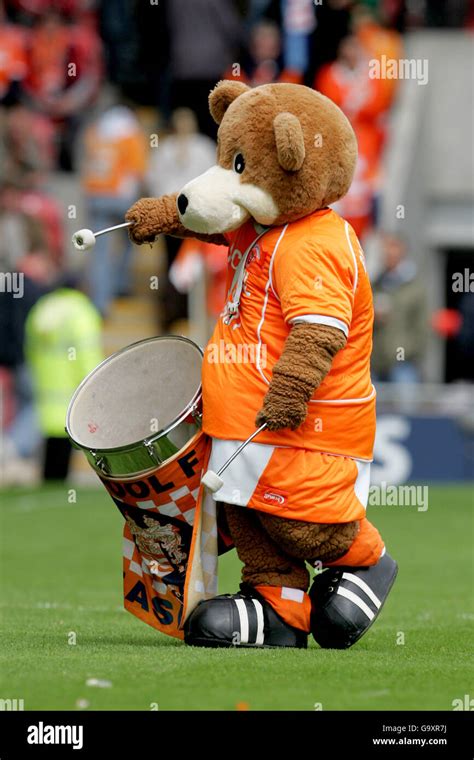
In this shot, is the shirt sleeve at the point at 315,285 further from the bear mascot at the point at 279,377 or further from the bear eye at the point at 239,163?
the bear eye at the point at 239,163

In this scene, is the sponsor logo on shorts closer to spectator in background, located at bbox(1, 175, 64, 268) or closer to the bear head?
the bear head

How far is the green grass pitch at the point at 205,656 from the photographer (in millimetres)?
5336

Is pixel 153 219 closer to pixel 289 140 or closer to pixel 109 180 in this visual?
pixel 289 140

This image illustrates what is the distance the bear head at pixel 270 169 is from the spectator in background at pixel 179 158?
10128 mm

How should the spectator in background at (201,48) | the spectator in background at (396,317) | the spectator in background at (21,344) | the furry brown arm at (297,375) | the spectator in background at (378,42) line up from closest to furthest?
the furry brown arm at (297,375)
the spectator in background at (21,344)
the spectator in background at (396,317)
the spectator in background at (201,48)
the spectator in background at (378,42)

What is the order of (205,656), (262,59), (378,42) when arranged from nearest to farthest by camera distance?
(205,656) → (262,59) → (378,42)

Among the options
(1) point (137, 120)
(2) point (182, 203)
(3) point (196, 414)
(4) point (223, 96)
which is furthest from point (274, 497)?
(1) point (137, 120)

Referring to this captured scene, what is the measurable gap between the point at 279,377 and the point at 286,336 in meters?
0.31

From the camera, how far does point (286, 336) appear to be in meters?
6.36

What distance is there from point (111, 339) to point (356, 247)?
12.6m

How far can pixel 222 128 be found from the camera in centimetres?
657

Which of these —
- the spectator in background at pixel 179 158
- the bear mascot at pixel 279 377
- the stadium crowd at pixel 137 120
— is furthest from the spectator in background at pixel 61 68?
the bear mascot at pixel 279 377

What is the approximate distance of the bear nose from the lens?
6.46 m
